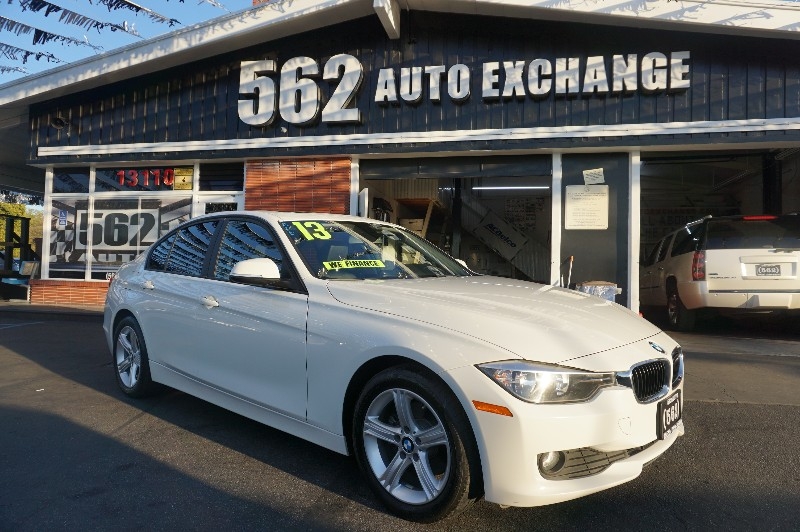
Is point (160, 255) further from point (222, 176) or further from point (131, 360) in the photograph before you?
point (222, 176)

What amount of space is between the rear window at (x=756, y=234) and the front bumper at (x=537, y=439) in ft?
20.4

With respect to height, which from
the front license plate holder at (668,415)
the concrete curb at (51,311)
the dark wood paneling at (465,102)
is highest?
the dark wood paneling at (465,102)

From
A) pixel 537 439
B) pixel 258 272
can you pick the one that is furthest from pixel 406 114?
pixel 537 439

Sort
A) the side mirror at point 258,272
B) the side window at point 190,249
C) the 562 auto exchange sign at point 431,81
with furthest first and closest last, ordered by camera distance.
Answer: the 562 auto exchange sign at point 431,81
the side window at point 190,249
the side mirror at point 258,272

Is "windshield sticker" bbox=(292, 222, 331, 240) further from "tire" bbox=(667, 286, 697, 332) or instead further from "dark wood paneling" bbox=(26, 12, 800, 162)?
"tire" bbox=(667, 286, 697, 332)

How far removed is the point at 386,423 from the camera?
276 centimetres

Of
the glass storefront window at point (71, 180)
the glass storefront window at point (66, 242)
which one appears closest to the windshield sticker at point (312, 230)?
the glass storefront window at point (66, 242)

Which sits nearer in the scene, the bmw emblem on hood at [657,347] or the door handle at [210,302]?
the bmw emblem on hood at [657,347]

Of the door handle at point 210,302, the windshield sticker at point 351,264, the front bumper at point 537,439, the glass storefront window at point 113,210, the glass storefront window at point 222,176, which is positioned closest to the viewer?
the front bumper at point 537,439

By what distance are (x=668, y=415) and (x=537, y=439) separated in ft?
2.72

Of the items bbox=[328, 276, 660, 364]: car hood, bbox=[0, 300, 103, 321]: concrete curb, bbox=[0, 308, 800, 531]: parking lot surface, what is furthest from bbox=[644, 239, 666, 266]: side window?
bbox=[0, 300, 103, 321]: concrete curb

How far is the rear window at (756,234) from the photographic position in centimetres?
730

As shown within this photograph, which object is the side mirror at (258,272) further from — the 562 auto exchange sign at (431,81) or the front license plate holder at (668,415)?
the 562 auto exchange sign at (431,81)

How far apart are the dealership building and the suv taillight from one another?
36.8 inches
